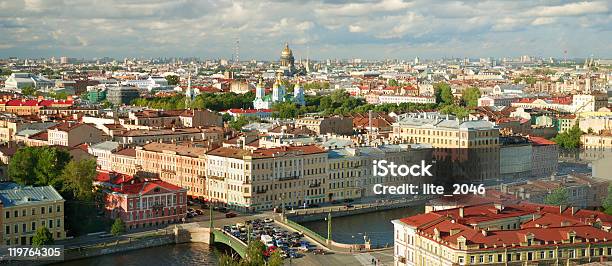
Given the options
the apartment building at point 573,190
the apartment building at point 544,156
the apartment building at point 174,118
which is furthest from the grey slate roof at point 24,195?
the apartment building at point 174,118

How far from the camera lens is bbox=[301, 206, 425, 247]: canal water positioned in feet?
101

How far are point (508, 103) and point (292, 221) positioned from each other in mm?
57044

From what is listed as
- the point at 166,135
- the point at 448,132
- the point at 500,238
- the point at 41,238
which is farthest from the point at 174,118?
the point at 500,238

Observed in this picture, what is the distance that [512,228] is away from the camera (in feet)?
78.9

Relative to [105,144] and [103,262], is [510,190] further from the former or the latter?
[105,144]

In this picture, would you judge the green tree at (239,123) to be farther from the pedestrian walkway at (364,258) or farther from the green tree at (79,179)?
the pedestrian walkway at (364,258)

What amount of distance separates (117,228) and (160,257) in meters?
2.35

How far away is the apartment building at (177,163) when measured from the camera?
3822 cm

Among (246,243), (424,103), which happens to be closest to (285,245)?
(246,243)

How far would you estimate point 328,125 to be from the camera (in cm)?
5497

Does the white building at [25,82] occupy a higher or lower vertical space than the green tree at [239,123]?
higher

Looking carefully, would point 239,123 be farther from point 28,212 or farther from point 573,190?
point 573,190

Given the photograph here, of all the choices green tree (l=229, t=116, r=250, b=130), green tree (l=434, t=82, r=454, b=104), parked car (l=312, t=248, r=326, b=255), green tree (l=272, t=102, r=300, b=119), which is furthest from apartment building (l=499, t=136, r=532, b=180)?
green tree (l=434, t=82, r=454, b=104)

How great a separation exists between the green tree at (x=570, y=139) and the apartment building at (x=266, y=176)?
2108 cm
